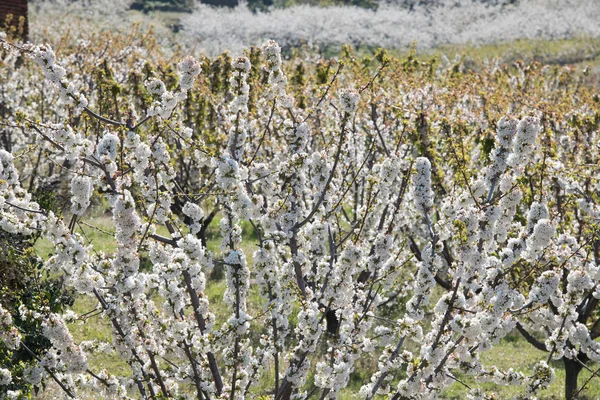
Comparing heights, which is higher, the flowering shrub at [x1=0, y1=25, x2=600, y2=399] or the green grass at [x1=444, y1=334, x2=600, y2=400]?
the flowering shrub at [x1=0, y1=25, x2=600, y2=399]

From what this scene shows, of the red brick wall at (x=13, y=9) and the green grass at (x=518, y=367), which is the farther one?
the red brick wall at (x=13, y=9)

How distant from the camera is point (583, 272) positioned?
5.98 metres

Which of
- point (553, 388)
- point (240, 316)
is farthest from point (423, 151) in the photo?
point (553, 388)

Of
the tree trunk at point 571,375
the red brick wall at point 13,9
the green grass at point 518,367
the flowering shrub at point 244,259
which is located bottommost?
the green grass at point 518,367

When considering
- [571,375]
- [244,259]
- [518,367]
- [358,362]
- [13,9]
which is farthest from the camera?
[13,9]

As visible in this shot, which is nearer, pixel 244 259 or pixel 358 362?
pixel 244 259

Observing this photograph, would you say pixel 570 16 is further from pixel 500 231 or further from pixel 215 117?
pixel 500 231

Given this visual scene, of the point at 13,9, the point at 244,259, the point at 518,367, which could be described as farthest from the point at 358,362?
the point at 13,9

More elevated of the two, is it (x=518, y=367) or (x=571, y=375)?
(x=571, y=375)

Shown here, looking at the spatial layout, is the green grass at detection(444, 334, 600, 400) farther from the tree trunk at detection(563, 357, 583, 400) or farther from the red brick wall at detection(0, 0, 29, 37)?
the red brick wall at detection(0, 0, 29, 37)

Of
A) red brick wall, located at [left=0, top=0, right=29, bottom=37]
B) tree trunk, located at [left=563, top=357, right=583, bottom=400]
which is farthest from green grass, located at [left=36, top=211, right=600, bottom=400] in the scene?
red brick wall, located at [left=0, top=0, right=29, bottom=37]

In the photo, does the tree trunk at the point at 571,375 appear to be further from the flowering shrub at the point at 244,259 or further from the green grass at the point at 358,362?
the flowering shrub at the point at 244,259

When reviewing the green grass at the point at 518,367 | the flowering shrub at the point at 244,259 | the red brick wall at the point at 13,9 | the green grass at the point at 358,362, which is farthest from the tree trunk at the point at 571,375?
the red brick wall at the point at 13,9

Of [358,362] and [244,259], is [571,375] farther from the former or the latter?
[244,259]
